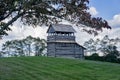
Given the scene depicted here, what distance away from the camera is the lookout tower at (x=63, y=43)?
153 ft

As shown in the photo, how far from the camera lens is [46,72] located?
2059cm

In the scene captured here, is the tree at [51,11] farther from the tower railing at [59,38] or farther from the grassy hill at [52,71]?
the tower railing at [59,38]

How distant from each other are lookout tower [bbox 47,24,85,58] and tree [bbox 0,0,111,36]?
33.9m

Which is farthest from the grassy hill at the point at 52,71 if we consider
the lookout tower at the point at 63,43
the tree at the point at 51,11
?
the lookout tower at the point at 63,43

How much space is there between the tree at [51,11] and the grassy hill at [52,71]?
6.47m

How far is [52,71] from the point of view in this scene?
2120 cm

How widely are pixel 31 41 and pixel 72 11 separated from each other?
2266 inches

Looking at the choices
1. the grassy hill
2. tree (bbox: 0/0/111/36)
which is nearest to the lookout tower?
the grassy hill

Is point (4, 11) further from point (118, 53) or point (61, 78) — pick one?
point (118, 53)

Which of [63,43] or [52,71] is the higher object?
[63,43]

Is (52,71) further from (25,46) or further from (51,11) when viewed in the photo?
(25,46)

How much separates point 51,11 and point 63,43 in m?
35.4

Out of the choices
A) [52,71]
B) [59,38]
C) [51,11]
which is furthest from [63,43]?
[51,11]

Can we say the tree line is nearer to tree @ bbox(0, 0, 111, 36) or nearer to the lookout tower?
the lookout tower
